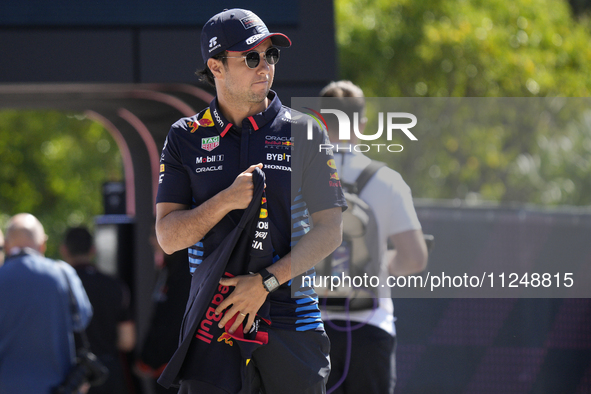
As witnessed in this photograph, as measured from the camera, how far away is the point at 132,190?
678 centimetres

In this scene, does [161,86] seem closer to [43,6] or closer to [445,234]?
[43,6]

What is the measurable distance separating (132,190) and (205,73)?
4.21 meters

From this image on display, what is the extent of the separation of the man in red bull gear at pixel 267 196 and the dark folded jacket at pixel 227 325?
24mm

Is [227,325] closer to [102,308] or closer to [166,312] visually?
[166,312]

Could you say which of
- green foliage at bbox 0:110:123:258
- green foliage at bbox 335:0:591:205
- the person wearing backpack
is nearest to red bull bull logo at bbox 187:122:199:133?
the person wearing backpack

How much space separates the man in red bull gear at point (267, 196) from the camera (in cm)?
248

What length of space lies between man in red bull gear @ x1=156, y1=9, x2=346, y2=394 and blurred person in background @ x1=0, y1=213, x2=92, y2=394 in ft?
7.77

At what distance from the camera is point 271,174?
2551 mm

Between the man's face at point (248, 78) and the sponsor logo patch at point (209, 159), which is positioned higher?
the man's face at point (248, 78)

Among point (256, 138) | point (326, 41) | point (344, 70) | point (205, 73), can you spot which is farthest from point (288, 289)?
point (344, 70)

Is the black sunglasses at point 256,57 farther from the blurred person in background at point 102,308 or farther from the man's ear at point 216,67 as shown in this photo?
the blurred person in background at point 102,308

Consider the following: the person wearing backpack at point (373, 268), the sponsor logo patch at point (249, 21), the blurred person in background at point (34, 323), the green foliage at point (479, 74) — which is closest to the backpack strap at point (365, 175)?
the person wearing backpack at point (373, 268)

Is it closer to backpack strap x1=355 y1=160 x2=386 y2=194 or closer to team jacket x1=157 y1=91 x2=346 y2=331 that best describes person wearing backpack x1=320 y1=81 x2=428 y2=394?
backpack strap x1=355 y1=160 x2=386 y2=194

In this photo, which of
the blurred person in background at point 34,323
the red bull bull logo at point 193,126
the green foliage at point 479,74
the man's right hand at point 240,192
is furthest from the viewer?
the green foliage at point 479,74
